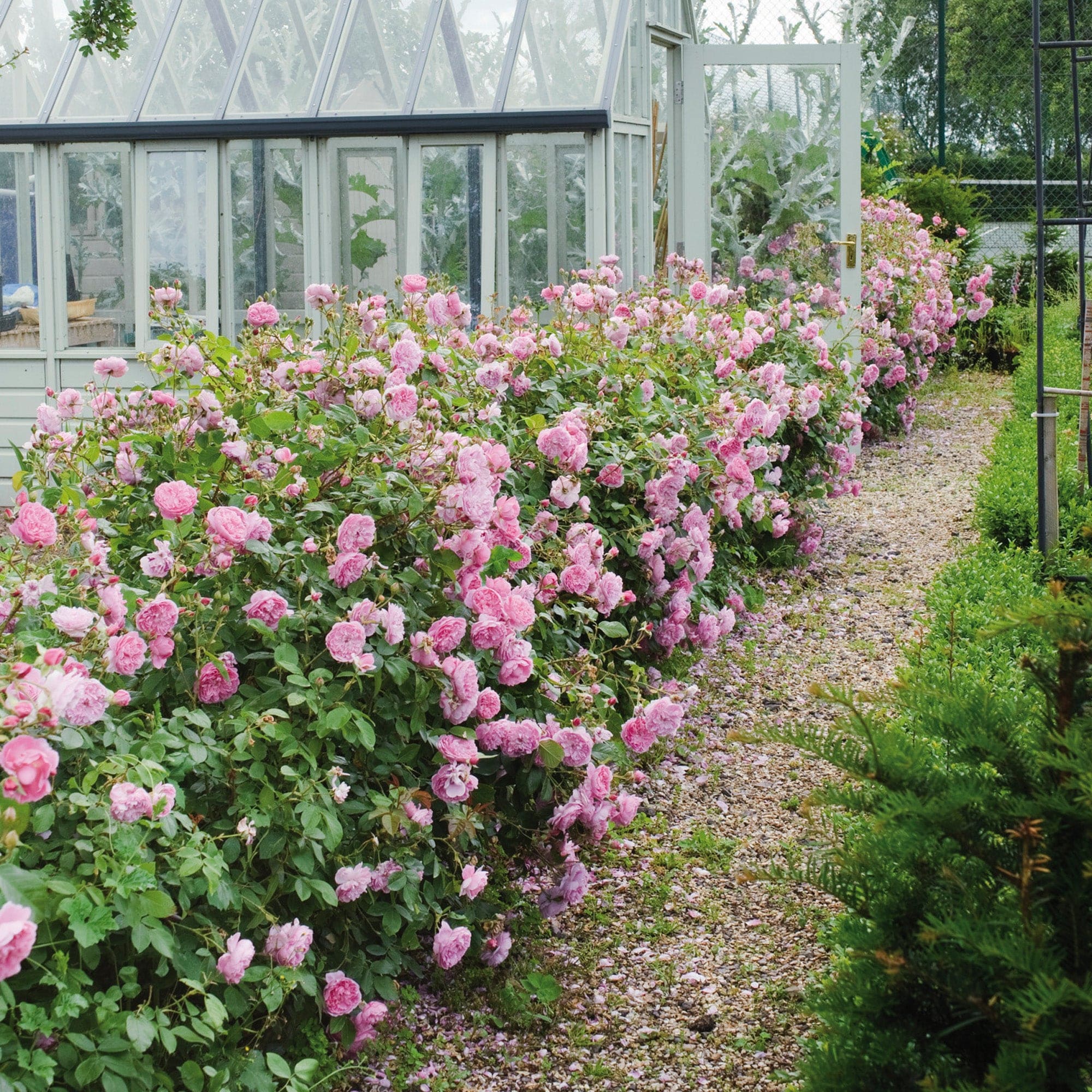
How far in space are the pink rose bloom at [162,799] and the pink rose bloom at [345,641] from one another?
444 millimetres

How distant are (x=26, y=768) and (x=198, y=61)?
26.0ft

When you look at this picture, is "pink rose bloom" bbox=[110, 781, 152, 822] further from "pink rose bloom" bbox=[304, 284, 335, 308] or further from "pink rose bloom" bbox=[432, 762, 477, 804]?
"pink rose bloom" bbox=[304, 284, 335, 308]

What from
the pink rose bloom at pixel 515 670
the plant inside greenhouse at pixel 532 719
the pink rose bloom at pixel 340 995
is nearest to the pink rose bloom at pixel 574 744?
the plant inside greenhouse at pixel 532 719

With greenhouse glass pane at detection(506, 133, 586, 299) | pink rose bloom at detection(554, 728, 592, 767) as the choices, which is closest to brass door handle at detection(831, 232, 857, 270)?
greenhouse glass pane at detection(506, 133, 586, 299)

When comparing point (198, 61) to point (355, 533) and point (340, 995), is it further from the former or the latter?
point (340, 995)

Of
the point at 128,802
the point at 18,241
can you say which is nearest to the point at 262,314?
the point at 128,802

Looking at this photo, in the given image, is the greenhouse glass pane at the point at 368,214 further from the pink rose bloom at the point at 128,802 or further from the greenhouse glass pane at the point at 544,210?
the pink rose bloom at the point at 128,802

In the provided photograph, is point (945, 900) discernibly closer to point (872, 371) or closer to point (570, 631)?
point (570, 631)

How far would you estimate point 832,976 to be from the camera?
2680mm

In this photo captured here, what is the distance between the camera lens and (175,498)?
8.04ft

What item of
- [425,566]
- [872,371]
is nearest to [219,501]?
[425,566]

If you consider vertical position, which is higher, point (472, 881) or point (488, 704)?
point (488, 704)

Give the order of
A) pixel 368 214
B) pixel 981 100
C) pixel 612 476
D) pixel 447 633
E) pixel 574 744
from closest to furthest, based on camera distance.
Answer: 1. pixel 447 633
2. pixel 574 744
3. pixel 612 476
4. pixel 368 214
5. pixel 981 100

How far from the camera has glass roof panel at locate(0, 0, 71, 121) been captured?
8578 millimetres
